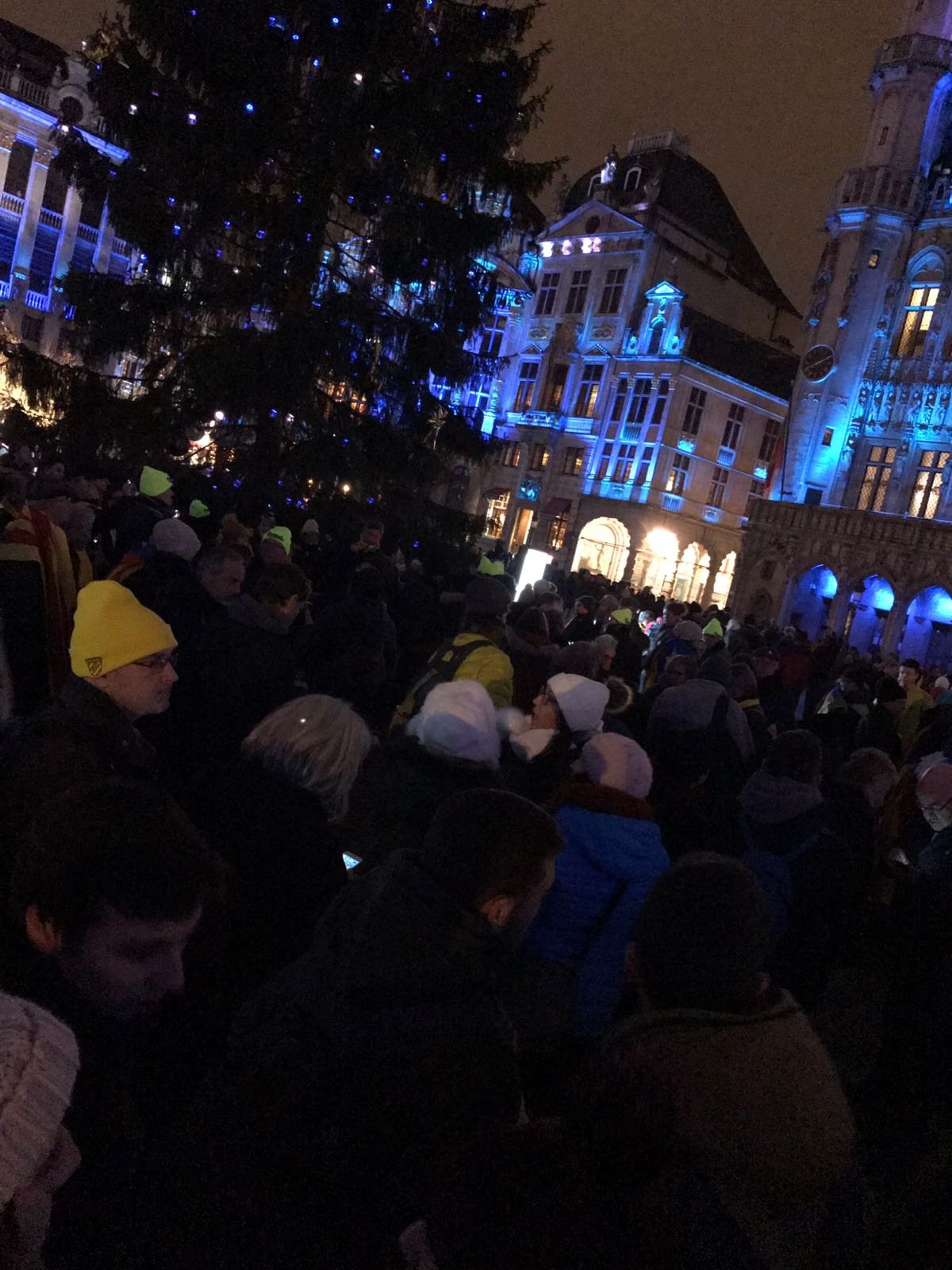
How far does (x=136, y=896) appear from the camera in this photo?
69.7 inches

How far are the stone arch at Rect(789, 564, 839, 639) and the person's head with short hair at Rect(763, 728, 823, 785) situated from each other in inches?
1157

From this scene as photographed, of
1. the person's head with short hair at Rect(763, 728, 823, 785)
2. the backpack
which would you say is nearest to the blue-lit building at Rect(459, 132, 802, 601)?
the person's head with short hair at Rect(763, 728, 823, 785)

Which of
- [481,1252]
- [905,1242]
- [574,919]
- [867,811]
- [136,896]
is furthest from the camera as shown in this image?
[867,811]

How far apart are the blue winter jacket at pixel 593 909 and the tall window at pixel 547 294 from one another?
44.6 m

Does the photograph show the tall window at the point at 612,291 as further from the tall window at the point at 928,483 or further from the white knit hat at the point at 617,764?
the white knit hat at the point at 617,764

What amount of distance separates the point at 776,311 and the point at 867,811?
160ft

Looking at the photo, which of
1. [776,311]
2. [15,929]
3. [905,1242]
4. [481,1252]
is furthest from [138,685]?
[776,311]

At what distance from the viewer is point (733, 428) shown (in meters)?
41.5

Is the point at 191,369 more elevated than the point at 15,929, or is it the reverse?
the point at 191,369

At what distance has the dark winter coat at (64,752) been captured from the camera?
2350mm

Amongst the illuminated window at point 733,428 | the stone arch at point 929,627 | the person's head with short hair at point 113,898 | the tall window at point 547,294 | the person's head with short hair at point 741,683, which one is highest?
the tall window at point 547,294

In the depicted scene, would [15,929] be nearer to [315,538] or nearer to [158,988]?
[158,988]

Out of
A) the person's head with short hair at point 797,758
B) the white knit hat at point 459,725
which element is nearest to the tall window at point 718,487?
the person's head with short hair at point 797,758

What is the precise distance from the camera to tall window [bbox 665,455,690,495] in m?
39.8
